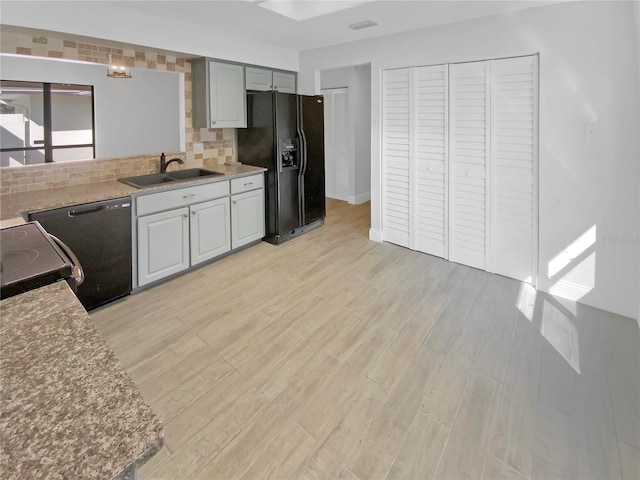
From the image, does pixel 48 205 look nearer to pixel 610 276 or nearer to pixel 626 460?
pixel 626 460

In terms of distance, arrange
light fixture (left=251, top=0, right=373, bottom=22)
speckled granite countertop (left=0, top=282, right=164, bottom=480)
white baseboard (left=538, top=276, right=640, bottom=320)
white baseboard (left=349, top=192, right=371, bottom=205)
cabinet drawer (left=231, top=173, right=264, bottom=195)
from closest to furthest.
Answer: speckled granite countertop (left=0, top=282, right=164, bottom=480)
white baseboard (left=538, top=276, right=640, bottom=320)
light fixture (left=251, top=0, right=373, bottom=22)
cabinet drawer (left=231, top=173, right=264, bottom=195)
white baseboard (left=349, top=192, right=371, bottom=205)

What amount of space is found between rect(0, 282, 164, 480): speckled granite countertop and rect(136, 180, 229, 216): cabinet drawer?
2.29 metres

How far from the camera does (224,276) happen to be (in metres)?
3.54

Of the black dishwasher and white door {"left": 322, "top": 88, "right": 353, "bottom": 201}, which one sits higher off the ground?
white door {"left": 322, "top": 88, "right": 353, "bottom": 201}

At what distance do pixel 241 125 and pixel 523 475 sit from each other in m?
3.95

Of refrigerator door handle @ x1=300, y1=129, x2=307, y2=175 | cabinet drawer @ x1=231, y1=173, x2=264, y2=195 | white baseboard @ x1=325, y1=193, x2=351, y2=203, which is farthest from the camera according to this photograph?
white baseboard @ x1=325, y1=193, x2=351, y2=203

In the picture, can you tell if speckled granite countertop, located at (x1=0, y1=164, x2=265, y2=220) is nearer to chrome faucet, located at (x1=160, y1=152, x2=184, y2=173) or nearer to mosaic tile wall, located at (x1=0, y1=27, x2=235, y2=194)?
mosaic tile wall, located at (x1=0, y1=27, x2=235, y2=194)

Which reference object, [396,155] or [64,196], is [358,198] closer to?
[396,155]

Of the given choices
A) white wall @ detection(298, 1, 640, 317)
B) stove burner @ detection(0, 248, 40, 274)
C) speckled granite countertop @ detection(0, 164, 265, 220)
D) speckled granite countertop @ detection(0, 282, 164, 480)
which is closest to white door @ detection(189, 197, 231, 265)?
speckled granite countertop @ detection(0, 164, 265, 220)

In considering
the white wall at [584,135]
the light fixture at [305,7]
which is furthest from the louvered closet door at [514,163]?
the light fixture at [305,7]

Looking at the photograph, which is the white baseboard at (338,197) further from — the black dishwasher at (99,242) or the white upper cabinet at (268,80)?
the black dishwasher at (99,242)

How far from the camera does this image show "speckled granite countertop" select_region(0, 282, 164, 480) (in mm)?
526

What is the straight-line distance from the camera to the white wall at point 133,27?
2.59 metres

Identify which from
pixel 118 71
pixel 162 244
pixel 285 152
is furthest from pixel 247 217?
pixel 118 71
